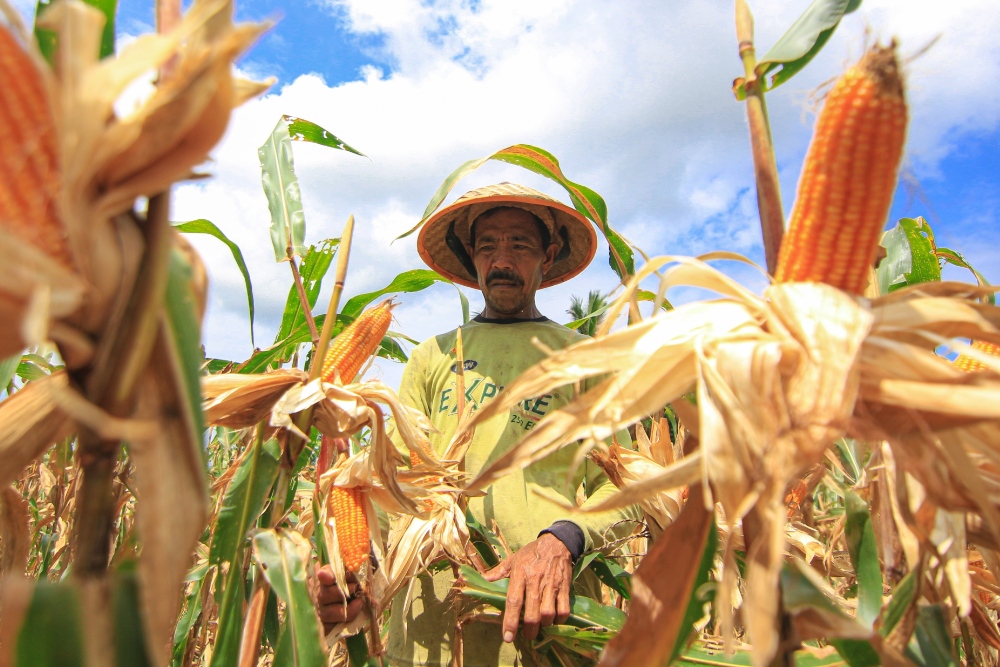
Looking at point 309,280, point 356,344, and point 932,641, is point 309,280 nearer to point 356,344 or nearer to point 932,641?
point 356,344

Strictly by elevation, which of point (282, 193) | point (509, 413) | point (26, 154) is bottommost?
point (26, 154)

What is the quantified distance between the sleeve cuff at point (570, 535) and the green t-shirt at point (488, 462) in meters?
0.08

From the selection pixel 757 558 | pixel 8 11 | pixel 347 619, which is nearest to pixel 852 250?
pixel 757 558

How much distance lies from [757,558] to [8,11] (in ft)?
3.11

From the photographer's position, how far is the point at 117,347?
0.58 m

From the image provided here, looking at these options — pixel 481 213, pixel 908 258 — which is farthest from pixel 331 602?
pixel 908 258

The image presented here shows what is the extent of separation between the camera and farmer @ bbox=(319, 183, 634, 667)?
1.80 meters

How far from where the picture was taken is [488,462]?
8.13 ft

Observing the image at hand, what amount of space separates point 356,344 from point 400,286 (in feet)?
3.49

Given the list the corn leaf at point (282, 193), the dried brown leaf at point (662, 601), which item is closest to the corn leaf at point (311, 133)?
the corn leaf at point (282, 193)

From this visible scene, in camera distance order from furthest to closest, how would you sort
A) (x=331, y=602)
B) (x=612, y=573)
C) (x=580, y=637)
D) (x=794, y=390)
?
(x=612, y=573) < (x=331, y=602) < (x=580, y=637) < (x=794, y=390)

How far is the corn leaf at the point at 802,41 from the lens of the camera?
956 mm

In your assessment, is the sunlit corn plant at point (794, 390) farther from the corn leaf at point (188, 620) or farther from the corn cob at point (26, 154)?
the corn leaf at point (188, 620)

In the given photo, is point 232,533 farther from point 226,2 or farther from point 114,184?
point 226,2
